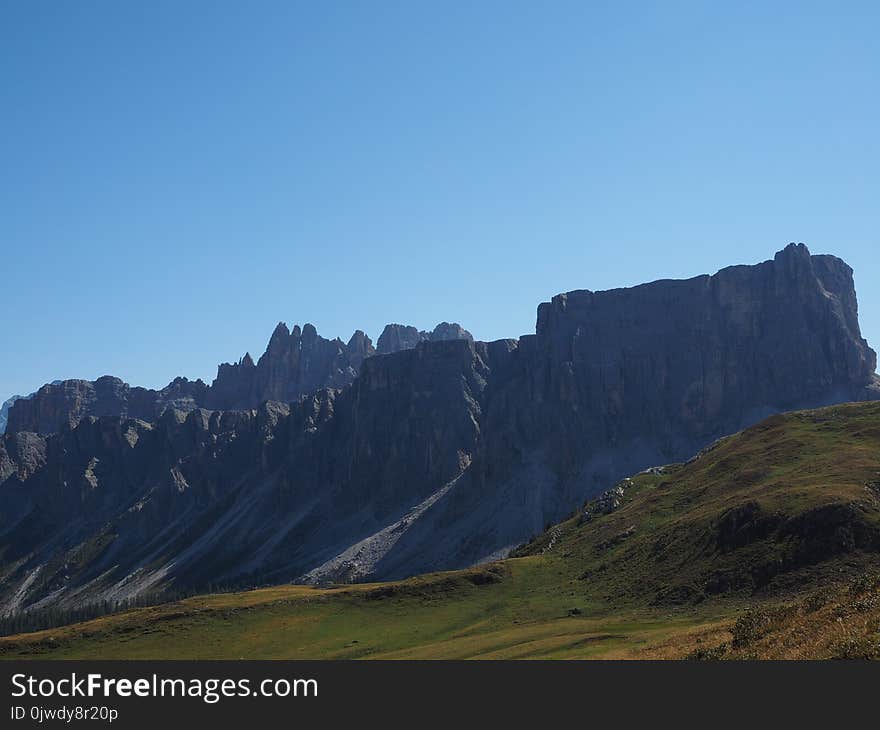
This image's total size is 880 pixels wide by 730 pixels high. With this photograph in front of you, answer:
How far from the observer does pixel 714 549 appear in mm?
103062

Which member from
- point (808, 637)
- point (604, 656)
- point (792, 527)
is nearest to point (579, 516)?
point (792, 527)

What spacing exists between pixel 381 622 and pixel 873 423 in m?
83.2

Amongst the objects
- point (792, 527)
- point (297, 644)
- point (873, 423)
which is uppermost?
point (873, 423)

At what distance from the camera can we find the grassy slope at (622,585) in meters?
87.5

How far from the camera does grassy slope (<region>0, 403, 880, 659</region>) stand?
287ft

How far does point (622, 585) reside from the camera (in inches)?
4232
